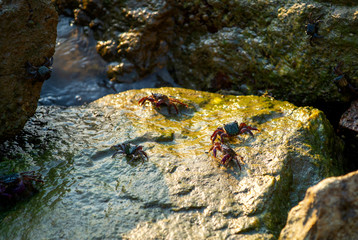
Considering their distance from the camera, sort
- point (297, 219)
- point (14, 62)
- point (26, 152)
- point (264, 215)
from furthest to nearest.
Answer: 1. point (26, 152)
2. point (14, 62)
3. point (264, 215)
4. point (297, 219)

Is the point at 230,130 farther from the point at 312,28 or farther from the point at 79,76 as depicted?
the point at 79,76

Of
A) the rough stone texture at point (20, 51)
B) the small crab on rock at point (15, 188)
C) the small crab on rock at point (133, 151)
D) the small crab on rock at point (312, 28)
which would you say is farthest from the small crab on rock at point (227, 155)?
the rough stone texture at point (20, 51)

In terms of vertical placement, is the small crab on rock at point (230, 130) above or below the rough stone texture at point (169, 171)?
Result: above

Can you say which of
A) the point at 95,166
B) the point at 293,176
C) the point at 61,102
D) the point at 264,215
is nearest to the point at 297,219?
the point at 264,215

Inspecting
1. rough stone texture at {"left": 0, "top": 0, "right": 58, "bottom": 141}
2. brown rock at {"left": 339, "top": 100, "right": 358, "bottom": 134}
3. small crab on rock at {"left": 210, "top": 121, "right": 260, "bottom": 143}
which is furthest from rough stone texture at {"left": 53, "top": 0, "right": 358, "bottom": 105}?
rough stone texture at {"left": 0, "top": 0, "right": 58, "bottom": 141}

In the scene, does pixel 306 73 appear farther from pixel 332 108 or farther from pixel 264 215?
pixel 264 215

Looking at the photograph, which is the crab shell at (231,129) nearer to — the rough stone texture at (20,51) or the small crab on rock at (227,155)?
the small crab on rock at (227,155)
